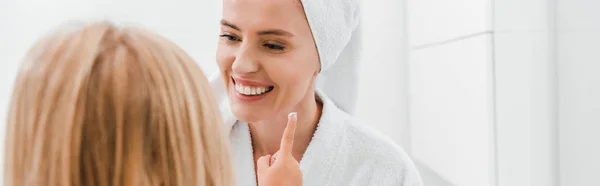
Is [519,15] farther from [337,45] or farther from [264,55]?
[264,55]

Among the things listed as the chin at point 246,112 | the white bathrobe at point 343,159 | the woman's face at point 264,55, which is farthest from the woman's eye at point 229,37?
the white bathrobe at point 343,159

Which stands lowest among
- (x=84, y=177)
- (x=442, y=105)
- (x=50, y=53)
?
(x=442, y=105)

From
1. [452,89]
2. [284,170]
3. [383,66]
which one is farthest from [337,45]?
[383,66]

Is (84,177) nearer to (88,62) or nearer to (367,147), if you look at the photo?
(88,62)

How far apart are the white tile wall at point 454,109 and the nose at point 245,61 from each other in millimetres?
507

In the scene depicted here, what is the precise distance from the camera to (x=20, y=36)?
1.83 meters

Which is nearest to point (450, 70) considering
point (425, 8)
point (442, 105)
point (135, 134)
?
point (442, 105)

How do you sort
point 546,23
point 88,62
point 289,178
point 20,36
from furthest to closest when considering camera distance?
1. point 20,36
2. point 546,23
3. point 289,178
4. point 88,62

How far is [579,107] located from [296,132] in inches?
20.6

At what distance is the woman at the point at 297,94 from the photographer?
3.23ft

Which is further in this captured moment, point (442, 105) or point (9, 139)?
point (442, 105)

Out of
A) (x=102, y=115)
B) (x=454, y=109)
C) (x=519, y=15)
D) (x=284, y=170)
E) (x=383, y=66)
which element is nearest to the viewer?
(x=102, y=115)

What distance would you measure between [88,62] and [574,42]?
36.5 inches

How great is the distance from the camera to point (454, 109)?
4.93 feet
